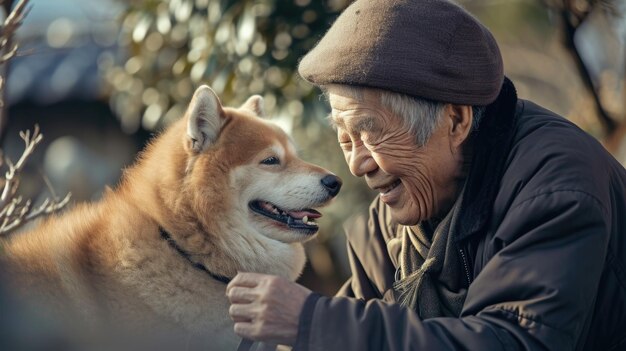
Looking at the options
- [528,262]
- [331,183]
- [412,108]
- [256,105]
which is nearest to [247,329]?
[528,262]

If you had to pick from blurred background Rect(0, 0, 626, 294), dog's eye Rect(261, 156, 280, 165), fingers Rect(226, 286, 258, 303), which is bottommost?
blurred background Rect(0, 0, 626, 294)

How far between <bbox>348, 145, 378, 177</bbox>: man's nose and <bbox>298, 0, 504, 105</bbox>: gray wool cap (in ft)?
0.79

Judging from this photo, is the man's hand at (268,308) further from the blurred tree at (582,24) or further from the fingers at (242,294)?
the blurred tree at (582,24)

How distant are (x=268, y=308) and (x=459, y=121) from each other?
91cm

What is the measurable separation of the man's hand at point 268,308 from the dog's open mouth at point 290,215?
55.8 inches

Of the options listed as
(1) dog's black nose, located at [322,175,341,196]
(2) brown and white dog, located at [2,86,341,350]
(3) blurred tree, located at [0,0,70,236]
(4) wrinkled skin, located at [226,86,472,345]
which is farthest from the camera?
(1) dog's black nose, located at [322,175,341,196]

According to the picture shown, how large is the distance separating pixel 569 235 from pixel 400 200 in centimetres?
66

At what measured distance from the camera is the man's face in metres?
2.77

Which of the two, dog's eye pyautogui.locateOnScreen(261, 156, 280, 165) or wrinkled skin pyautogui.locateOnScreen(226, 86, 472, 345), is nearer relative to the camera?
wrinkled skin pyautogui.locateOnScreen(226, 86, 472, 345)

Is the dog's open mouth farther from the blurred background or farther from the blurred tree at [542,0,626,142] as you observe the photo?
the blurred tree at [542,0,626,142]

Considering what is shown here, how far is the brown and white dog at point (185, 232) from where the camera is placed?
3205mm

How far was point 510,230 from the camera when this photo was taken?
2463 mm

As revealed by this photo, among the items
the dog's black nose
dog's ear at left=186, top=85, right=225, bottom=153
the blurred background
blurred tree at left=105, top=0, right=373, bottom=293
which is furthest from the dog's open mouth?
blurred tree at left=105, top=0, right=373, bottom=293

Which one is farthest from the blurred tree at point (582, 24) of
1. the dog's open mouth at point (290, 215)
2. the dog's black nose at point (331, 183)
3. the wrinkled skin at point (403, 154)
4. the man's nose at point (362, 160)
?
the man's nose at point (362, 160)
